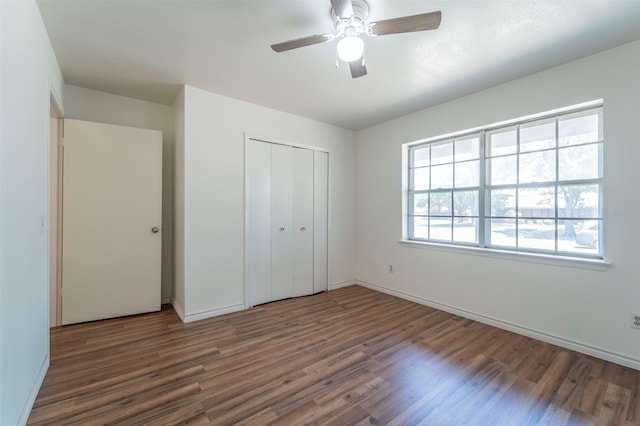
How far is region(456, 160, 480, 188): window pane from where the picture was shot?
315cm

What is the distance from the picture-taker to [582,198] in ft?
7.97

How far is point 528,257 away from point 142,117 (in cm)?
461

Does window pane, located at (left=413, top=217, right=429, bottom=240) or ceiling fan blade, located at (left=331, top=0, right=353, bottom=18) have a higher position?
ceiling fan blade, located at (left=331, top=0, right=353, bottom=18)

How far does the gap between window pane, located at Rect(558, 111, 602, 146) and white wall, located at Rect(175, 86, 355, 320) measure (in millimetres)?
2998

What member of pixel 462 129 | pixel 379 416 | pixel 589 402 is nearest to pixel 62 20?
pixel 379 416

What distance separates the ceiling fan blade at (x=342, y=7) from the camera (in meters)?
1.43

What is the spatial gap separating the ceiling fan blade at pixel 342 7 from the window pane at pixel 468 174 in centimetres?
237

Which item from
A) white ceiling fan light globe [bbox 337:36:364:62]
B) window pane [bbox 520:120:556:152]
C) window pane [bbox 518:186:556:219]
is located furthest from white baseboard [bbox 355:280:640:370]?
white ceiling fan light globe [bbox 337:36:364:62]

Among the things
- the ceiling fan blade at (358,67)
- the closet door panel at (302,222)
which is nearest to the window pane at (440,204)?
the closet door panel at (302,222)

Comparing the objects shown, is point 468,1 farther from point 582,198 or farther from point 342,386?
point 342,386

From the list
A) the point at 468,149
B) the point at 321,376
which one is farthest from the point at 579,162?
the point at 321,376

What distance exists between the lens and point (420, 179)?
375 centimetres

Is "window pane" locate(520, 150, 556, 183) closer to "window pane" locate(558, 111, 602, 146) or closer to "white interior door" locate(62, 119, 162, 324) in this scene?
"window pane" locate(558, 111, 602, 146)

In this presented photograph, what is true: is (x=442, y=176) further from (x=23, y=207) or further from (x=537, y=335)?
(x=23, y=207)
